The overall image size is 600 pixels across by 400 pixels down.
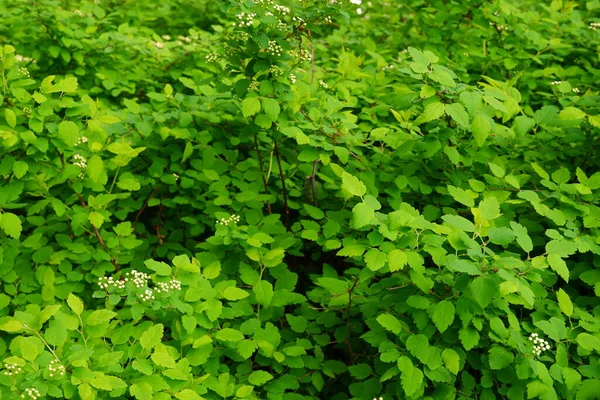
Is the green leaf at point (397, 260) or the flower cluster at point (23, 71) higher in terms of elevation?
the flower cluster at point (23, 71)

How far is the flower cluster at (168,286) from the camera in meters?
2.31

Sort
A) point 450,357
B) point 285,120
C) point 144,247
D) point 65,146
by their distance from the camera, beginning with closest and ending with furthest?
point 450,357 → point 65,146 → point 285,120 → point 144,247

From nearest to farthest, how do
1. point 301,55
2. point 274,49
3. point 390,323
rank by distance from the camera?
1. point 390,323
2. point 274,49
3. point 301,55

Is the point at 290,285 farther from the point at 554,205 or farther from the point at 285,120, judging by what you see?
the point at 554,205

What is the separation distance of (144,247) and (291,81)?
1261 mm

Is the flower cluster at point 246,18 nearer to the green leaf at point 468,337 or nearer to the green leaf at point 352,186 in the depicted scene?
the green leaf at point 352,186

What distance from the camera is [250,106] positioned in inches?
108

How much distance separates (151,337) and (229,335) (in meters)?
0.37

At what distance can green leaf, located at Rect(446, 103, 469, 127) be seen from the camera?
242 centimetres

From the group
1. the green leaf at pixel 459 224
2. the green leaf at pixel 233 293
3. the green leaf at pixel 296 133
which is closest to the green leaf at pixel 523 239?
the green leaf at pixel 459 224

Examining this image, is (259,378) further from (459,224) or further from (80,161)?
(80,161)

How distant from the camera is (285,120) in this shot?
2922 mm

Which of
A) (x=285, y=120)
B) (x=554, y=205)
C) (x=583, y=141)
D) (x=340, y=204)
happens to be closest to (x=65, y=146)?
(x=285, y=120)

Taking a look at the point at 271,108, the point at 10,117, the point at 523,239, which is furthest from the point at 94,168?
the point at 523,239
